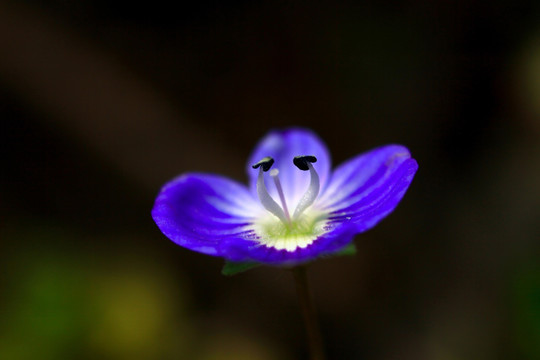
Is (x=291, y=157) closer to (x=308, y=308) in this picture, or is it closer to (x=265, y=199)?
(x=265, y=199)

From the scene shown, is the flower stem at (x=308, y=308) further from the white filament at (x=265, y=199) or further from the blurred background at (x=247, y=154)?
the blurred background at (x=247, y=154)

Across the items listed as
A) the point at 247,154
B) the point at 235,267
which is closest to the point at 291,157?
the point at 235,267

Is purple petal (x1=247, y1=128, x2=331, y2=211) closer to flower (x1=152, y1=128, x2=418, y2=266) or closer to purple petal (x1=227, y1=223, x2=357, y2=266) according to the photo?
flower (x1=152, y1=128, x2=418, y2=266)

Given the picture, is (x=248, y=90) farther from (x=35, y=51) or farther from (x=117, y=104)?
(x=35, y=51)

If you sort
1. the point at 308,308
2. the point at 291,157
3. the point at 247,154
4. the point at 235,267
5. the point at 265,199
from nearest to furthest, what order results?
1. the point at 235,267
2. the point at 308,308
3. the point at 265,199
4. the point at 291,157
5. the point at 247,154

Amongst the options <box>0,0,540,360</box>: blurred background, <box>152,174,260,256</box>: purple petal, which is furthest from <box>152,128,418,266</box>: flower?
<box>0,0,540,360</box>: blurred background
